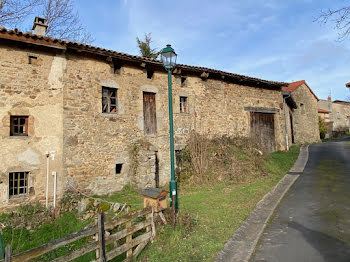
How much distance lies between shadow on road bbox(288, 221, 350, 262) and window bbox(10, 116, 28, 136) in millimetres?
8726

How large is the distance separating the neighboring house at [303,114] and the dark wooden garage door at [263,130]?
522 cm

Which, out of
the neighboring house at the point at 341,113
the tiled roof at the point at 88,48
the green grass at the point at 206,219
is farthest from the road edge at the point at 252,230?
the neighboring house at the point at 341,113

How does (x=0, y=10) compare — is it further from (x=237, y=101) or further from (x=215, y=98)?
(x=237, y=101)

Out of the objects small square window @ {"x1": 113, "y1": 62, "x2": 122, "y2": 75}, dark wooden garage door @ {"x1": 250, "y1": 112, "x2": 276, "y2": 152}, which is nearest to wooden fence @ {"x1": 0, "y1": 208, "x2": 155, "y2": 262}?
small square window @ {"x1": 113, "y1": 62, "x2": 122, "y2": 75}

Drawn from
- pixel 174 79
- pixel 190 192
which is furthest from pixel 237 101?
pixel 190 192

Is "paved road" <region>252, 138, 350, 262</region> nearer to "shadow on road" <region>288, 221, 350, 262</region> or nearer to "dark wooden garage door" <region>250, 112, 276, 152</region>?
"shadow on road" <region>288, 221, 350, 262</region>

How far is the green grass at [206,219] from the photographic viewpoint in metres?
4.48

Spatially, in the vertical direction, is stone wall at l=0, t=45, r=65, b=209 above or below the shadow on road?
above

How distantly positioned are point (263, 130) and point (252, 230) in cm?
1151

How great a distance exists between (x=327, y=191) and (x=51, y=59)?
10.6 metres

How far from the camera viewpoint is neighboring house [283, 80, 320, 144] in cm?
2105

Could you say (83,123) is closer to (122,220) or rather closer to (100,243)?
(122,220)

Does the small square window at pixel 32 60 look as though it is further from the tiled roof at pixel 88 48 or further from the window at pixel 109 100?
the window at pixel 109 100

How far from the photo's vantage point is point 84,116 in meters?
9.25
